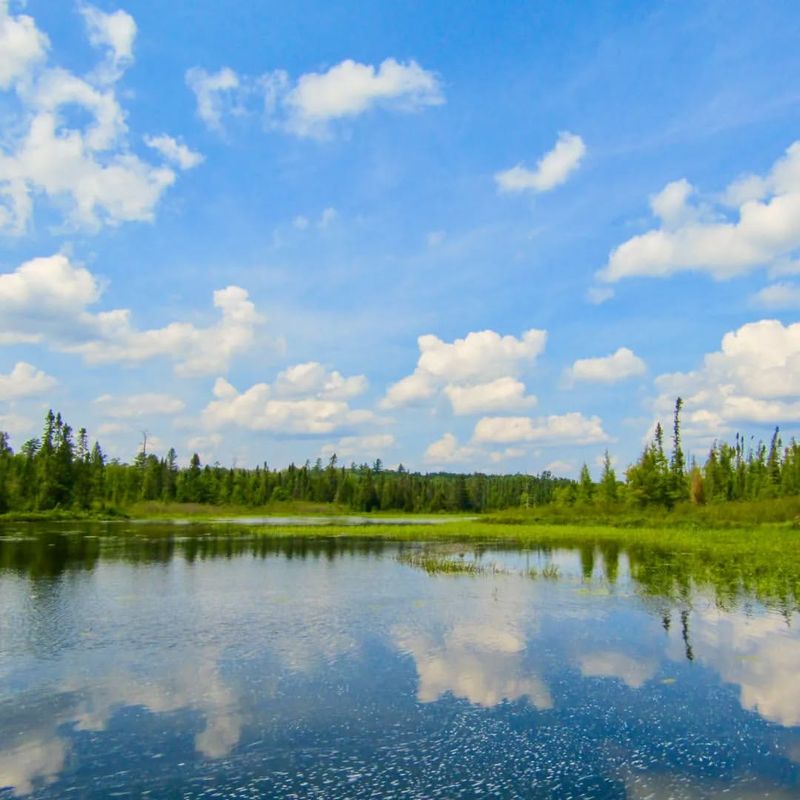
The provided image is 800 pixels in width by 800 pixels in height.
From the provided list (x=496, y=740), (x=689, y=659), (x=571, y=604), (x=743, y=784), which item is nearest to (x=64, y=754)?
(x=496, y=740)

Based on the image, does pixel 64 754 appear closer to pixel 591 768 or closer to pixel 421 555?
pixel 591 768

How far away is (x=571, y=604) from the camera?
30.0 metres

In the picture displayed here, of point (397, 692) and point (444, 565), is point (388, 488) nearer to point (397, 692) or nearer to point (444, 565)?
point (444, 565)

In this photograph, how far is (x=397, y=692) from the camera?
673 inches

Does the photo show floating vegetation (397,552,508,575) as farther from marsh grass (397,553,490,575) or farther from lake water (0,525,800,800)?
lake water (0,525,800,800)

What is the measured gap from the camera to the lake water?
12.2m

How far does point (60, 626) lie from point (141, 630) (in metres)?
3.17

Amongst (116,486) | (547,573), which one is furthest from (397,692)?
(116,486)

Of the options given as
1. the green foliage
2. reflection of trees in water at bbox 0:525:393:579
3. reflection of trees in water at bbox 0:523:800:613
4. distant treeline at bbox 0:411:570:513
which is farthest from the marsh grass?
distant treeline at bbox 0:411:570:513

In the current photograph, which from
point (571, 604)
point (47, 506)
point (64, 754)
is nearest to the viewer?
point (64, 754)

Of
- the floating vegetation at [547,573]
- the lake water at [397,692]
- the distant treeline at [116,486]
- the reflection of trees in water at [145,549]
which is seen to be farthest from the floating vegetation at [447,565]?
the distant treeline at [116,486]

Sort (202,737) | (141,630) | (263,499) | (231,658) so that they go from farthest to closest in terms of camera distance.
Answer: (263,499), (141,630), (231,658), (202,737)

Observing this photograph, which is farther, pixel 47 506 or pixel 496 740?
pixel 47 506

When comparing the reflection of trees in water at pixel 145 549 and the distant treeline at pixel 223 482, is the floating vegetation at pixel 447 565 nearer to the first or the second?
the reflection of trees in water at pixel 145 549
